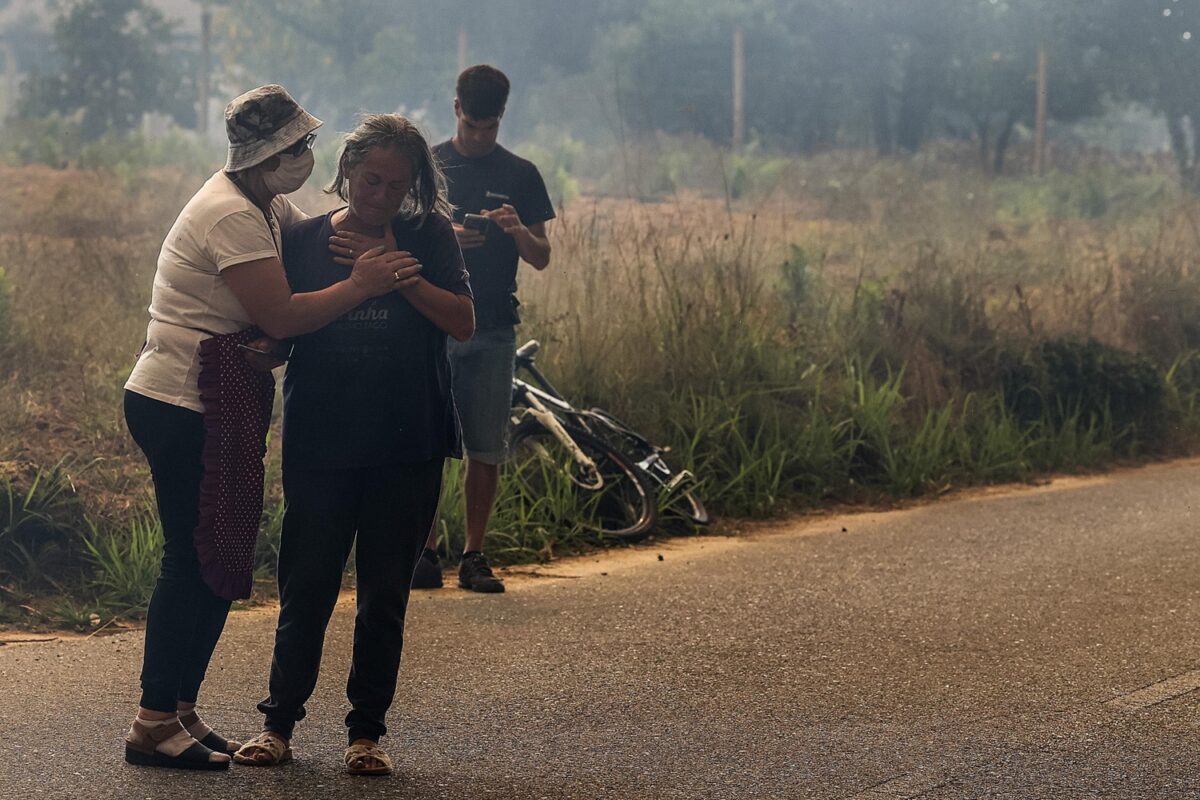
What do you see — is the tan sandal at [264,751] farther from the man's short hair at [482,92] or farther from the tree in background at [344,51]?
the tree in background at [344,51]

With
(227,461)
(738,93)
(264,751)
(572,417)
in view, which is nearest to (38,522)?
(572,417)

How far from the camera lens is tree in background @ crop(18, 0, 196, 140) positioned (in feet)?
141

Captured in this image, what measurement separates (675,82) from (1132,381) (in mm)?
39441

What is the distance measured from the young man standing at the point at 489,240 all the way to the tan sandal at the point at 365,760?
2360mm

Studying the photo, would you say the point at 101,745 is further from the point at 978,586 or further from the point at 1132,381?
the point at 1132,381

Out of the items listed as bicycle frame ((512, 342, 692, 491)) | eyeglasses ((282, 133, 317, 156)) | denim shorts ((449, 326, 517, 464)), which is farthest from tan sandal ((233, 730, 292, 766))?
bicycle frame ((512, 342, 692, 491))

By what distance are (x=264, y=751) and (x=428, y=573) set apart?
8.65 ft

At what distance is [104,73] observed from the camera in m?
44.6

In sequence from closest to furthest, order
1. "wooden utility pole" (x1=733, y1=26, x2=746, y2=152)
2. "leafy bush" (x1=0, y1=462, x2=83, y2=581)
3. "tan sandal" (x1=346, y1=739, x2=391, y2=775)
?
"tan sandal" (x1=346, y1=739, x2=391, y2=775)
"leafy bush" (x1=0, y1=462, x2=83, y2=581)
"wooden utility pole" (x1=733, y1=26, x2=746, y2=152)

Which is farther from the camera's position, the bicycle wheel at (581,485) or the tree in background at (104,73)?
the tree in background at (104,73)

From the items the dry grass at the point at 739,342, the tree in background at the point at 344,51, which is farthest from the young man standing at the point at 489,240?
the tree in background at the point at 344,51

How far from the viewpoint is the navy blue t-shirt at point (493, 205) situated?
6.86 meters

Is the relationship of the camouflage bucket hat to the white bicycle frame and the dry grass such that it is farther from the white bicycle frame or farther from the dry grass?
the white bicycle frame

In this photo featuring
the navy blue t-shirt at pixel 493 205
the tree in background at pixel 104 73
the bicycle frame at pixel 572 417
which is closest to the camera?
the navy blue t-shirt at pixel 493 205
